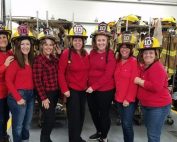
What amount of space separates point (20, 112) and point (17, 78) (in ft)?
1.49

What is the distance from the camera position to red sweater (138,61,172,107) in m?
3.02

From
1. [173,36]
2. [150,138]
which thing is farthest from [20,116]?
[173,36]

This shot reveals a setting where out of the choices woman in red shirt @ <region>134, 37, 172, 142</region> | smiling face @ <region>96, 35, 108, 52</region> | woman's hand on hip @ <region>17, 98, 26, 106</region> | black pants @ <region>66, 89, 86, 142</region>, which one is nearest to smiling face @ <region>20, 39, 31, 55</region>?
woman's hand on hip @ <region>17, 98, 26, 106</region>

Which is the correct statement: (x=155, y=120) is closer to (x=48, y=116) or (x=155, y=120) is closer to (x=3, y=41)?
(x=48, y=116)

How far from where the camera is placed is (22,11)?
32.4 feet

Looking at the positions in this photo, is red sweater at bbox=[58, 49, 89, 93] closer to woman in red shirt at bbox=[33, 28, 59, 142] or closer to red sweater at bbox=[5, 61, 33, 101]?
woman in red shirt at bbox=[33, 28, 59, 142]

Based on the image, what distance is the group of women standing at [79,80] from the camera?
3160 mm

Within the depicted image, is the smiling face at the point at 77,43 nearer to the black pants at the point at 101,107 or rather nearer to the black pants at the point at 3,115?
the black pants at the point at 101,107

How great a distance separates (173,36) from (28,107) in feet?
11.0

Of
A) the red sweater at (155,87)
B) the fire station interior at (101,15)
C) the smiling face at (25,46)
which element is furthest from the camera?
the fire station interior at (101,15)

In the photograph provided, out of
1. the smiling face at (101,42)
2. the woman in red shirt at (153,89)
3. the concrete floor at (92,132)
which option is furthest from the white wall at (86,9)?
the woman in red shirt at (153,89)

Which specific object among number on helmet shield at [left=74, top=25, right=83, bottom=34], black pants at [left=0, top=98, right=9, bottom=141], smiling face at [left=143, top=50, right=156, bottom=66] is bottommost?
black pants at [left=0, top=98, right=9, bottom=141]

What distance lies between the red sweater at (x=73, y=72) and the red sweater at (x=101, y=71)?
92 mm

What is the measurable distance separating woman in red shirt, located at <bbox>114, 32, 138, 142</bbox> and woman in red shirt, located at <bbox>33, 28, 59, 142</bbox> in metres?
0.88
